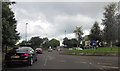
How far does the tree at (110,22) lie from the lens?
33281 millimetres

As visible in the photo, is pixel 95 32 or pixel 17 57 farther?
pixel 95 32

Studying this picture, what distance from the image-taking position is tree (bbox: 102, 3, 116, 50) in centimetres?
3328

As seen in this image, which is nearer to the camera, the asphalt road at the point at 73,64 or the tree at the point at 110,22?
the asphalt road at the point at 73,64

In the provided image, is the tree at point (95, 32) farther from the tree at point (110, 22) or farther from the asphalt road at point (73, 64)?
the asphalt road at point (73, 64)

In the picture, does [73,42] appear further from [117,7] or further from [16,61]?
[16,61]

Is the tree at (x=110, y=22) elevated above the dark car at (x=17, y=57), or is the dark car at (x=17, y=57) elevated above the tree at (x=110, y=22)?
the tree at (x=110, y=22)

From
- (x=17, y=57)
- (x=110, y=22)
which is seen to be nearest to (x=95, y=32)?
(x=110, y=22)

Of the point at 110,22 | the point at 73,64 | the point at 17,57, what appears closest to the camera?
the point at 17,57

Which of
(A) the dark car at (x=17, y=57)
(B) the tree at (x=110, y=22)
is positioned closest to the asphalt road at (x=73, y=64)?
(A) the dark car at (x=17, y=57)

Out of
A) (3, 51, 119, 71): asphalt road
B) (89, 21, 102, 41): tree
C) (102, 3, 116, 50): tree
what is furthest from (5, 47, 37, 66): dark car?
(89, 21, 102, 41): tree

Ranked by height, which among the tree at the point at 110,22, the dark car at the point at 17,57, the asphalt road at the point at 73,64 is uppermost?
the tree at the point at 110,22

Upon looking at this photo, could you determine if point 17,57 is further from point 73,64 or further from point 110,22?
point 110,22

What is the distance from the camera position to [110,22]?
3453 centimetres

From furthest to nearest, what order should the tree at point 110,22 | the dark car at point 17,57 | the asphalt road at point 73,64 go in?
1. the tree at point 110,22
2. the asphalt road at point 73,64
3. the dark car at point 17,57
